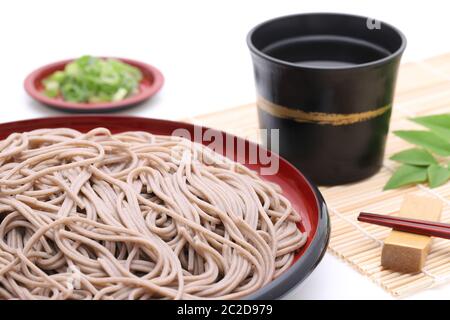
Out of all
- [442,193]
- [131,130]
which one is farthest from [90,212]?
[442,193]

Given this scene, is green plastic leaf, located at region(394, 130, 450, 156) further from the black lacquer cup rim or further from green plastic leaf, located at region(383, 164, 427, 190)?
the black lacquer cup rim

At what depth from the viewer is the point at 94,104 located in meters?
2.55

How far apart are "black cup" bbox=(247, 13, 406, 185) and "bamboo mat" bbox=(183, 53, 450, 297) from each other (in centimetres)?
9

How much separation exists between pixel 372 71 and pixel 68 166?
79 centimetres

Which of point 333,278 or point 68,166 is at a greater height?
point 68,166

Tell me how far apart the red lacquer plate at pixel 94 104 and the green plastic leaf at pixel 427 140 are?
90cm

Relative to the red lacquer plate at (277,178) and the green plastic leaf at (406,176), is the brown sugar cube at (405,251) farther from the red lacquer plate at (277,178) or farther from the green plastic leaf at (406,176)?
the green plastic leaf at (406,176)

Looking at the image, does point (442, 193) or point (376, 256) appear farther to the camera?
point (442, 193)

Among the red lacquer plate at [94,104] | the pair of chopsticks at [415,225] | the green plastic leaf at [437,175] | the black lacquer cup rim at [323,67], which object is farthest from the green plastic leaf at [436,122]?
the red lacquer plate at [94,104]

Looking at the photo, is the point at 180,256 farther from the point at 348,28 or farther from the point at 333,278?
the point at 348,28

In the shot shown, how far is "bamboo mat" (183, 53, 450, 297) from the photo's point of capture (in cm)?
174

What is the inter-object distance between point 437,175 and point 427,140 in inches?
5.5

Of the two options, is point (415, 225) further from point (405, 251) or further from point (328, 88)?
point (328, 88)
